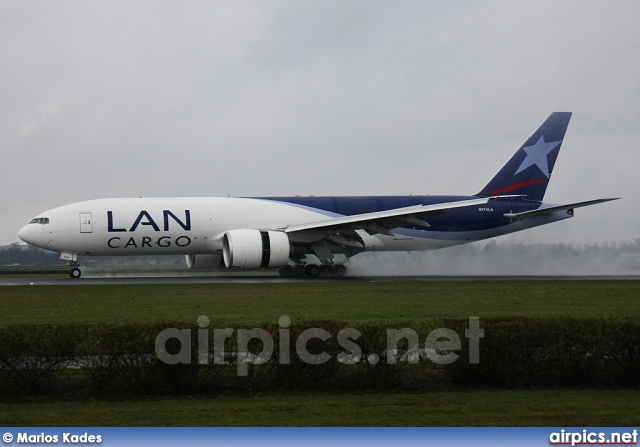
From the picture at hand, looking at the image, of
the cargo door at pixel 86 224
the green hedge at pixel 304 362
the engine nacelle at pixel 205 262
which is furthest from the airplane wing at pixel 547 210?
the green hedge at pixel 304 362

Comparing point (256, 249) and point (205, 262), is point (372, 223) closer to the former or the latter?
point (256, 249)

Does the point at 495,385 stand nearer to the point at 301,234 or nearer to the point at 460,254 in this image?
the point at 301,234

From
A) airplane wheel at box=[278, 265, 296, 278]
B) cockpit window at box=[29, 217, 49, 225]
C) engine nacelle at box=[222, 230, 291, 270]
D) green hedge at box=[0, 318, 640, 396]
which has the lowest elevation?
airplane wheel at box=[278, 265, 296, 278]

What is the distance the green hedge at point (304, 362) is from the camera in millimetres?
10164

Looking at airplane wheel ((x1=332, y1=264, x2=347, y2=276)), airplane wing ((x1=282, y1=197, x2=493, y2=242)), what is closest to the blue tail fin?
airplane wing ((x1=282, y1=197, x2=493, y2=242))

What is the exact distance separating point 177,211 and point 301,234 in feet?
19.3

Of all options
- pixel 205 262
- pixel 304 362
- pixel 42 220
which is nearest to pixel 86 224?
pixel 42 220

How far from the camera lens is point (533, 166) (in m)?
40.3

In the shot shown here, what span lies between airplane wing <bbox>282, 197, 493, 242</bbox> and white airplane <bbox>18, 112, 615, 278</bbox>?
0.15 ft

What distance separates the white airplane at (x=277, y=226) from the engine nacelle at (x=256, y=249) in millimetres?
44

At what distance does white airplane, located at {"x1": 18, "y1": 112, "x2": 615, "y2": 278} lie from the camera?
33.6 m

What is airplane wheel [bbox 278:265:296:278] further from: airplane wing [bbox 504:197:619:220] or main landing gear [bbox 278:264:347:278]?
airplane wing [bbox 504:197:619:220]

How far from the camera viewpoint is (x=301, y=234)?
112 feet

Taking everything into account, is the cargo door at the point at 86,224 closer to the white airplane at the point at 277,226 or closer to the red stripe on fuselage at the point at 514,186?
the white airplane at the point at 277,226
